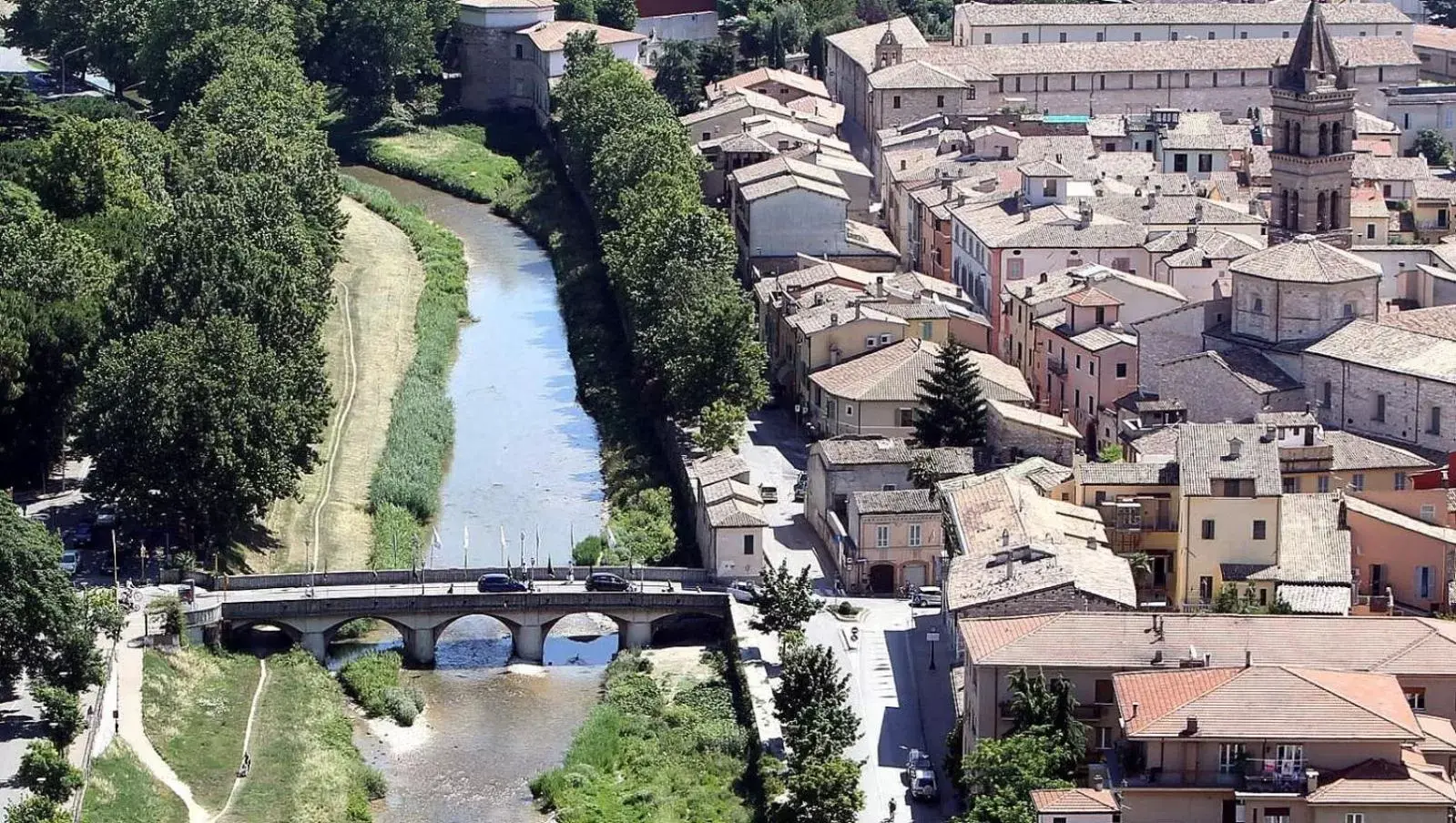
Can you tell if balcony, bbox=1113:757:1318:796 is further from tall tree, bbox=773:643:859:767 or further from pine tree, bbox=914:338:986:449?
pine tree, bbox=914:338:986:449

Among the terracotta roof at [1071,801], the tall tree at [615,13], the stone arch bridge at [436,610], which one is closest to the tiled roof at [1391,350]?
the stone arch bridge at [436,610]

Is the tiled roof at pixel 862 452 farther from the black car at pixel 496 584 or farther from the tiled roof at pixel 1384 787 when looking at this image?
the tiled roof at pixel 1384 787

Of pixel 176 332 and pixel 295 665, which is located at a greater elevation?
pixel 176 332

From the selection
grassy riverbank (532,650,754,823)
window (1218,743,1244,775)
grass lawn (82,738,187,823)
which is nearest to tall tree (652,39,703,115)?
grassy riverbank (532,650,754,823)

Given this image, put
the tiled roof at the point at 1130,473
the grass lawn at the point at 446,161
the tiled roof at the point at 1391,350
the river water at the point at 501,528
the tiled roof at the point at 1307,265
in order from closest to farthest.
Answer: the river water at the point at 501,528, the tiled roof at the point at 1130,473, the tiled roof at the point at 1391,350, the tiled roof at the point at 1307,265, the grass lawn at the point at 446,161

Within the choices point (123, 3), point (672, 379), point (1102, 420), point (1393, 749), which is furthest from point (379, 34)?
point (1393, 749)

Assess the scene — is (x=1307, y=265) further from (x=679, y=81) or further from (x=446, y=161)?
(x=446, y=161)

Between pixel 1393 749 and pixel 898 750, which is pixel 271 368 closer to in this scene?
pixel 898 750
